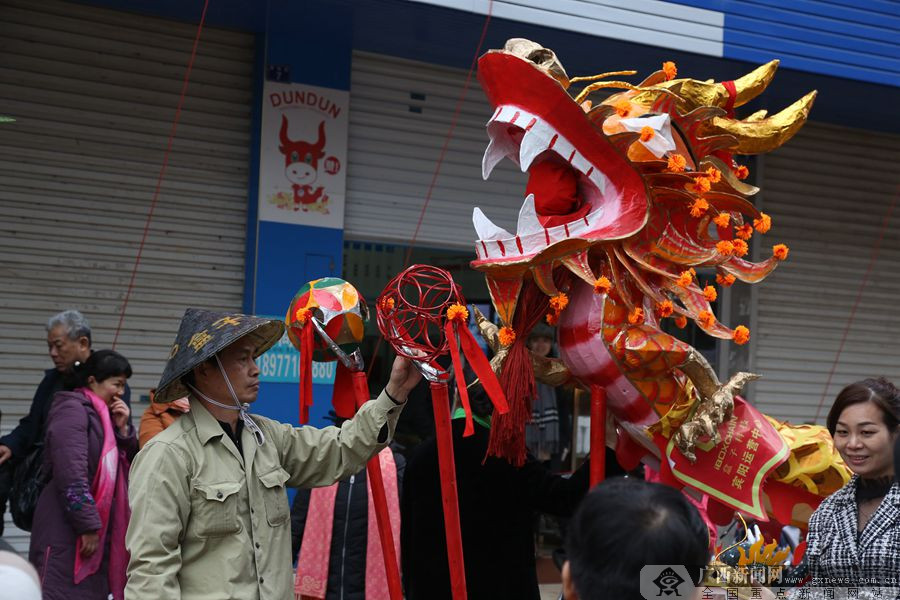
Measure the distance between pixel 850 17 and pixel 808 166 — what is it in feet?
5.88

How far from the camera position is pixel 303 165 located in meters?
6.96

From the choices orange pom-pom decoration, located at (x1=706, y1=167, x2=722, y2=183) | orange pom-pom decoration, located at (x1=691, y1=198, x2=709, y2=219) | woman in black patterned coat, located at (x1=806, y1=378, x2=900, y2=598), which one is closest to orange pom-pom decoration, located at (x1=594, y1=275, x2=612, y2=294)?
orange pom-pom decoration, located at (x1=691, y1=198, x2=709, y2=219)

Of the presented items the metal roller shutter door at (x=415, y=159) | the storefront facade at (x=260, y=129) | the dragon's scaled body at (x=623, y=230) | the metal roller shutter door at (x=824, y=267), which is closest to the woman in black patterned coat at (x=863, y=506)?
the dragon's scaled body at (x=623, y=230)

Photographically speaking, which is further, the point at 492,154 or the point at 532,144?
the point at 492,154

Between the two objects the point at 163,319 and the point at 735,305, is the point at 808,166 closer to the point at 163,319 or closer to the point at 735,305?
the point at 735,305

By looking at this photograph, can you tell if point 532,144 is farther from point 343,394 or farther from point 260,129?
point 260,129

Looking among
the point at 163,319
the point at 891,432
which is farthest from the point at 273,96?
the point at 891,432

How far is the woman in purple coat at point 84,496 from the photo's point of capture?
438cm

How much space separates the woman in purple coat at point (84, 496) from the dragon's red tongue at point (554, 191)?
2489 millimetres

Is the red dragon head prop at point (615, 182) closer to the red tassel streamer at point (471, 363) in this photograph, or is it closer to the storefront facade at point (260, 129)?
the red tassel streamer at point (471, 363)

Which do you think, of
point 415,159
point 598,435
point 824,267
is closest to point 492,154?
point 598,435

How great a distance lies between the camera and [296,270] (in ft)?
22.6

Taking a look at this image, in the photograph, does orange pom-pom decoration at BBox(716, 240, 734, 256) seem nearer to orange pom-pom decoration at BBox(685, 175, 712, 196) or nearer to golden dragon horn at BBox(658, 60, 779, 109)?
orange pom-pom decoration at BBox(685, 175, 712, 196)

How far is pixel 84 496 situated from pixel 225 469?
2.04 m
